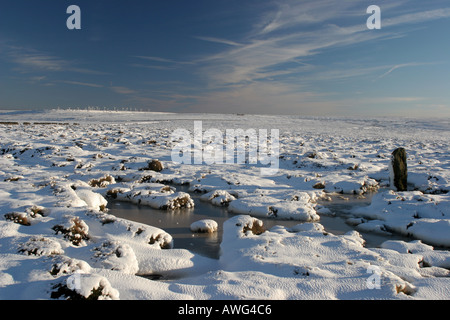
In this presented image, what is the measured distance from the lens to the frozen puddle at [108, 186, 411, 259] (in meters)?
6.42

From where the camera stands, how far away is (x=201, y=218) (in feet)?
26.3

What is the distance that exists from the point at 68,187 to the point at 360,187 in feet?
31.8

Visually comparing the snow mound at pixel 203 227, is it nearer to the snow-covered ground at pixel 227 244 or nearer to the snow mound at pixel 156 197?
the snow-covered ground at pixel 227 244

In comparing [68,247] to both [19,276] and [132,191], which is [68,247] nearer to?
[19,276]

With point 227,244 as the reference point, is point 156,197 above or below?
above

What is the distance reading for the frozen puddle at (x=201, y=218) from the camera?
6.42 metres

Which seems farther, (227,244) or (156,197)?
(156,197)

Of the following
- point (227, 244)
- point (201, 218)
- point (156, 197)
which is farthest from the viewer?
point (156, 197)

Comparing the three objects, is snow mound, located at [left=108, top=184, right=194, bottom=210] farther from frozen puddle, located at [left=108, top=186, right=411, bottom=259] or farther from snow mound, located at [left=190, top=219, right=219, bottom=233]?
snow mound, located at [left=190, top=219, right=219, bottom=233]

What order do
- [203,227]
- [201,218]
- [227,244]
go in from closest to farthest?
[227,244] → [203,227] → [201,218]

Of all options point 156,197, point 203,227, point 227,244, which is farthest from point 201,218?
point 227,244

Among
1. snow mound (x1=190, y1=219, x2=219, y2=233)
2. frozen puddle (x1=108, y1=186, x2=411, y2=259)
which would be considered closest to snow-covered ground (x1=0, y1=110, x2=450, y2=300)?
snow mound (x1=190, y1=219, x2=219, y2=233)

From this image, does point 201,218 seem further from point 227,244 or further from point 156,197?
point 227,244
